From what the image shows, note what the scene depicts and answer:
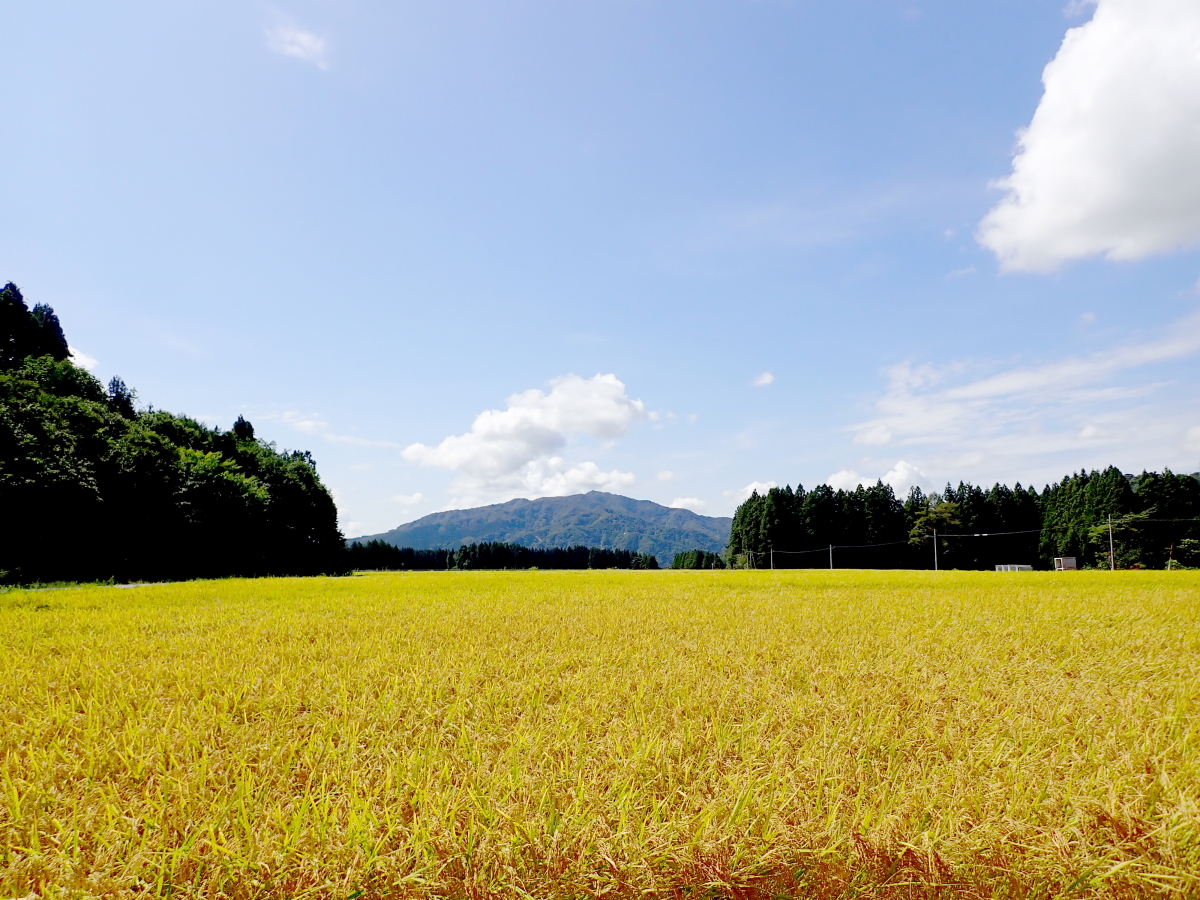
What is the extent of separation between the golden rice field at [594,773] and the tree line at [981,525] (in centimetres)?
8002

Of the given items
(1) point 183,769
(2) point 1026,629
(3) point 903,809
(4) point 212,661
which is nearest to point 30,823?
(1) point 183,769

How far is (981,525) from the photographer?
→ 81.3m

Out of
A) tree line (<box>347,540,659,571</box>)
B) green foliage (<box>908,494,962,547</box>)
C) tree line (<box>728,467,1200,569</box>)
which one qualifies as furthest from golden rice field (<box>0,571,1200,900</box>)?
tree line (<box>347,540,659,571</box>)

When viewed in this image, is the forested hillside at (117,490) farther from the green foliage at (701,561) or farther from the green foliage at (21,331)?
the green foliage at (701,561)

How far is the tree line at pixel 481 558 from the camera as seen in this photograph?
11361 cm

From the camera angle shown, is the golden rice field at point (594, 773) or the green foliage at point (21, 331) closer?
the golden rice field at point (594, 773)

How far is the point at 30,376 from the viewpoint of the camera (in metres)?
42.1

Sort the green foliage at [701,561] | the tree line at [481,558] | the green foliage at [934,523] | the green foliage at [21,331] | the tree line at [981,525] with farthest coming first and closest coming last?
the green foliage at [701,561] < the tree line at [481,558] < the green foliage at [934,523] < the tree line at [981,525] < the green foliage at [21,331]

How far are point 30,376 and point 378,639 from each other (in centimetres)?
5566

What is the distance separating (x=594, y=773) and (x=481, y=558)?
131131 mm

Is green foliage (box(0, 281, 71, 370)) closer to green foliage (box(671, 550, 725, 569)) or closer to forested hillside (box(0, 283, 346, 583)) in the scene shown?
forested hillside (box(0, 283, 346, 583))

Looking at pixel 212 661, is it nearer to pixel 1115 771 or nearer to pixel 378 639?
pixel 378 639

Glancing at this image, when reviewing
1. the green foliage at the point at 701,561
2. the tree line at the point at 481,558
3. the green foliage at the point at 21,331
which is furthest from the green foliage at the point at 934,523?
the green foliage at the point at 21,331

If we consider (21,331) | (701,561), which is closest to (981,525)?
(701,561)
